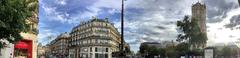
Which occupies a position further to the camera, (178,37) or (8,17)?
(178,37)

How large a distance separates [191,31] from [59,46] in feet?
223

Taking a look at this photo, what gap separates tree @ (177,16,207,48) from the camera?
98.6 metres

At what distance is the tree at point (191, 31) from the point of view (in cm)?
9862

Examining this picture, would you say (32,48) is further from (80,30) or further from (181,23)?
(80,30)

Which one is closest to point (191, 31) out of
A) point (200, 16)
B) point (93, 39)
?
point (200, 16)

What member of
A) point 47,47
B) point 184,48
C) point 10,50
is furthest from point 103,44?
point 10,50

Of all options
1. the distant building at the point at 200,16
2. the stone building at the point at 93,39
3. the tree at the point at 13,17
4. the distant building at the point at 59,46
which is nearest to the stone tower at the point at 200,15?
the distant building at the point at 200,16

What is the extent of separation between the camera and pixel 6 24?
993 inches

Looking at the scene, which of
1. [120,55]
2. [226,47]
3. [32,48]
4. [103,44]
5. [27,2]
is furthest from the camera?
[103,44]

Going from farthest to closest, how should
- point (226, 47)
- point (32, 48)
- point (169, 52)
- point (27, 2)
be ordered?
point (169, 52)
point (226, 47)
point (32, 48)
point (27, 2)

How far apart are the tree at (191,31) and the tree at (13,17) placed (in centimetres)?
7305

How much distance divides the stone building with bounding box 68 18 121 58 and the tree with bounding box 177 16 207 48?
35698 millimetres

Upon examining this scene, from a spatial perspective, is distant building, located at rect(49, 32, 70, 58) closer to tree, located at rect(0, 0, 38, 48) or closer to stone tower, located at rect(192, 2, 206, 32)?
stone tower, located at rect(192, 2, 206, 32)

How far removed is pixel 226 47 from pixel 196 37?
220 inches
